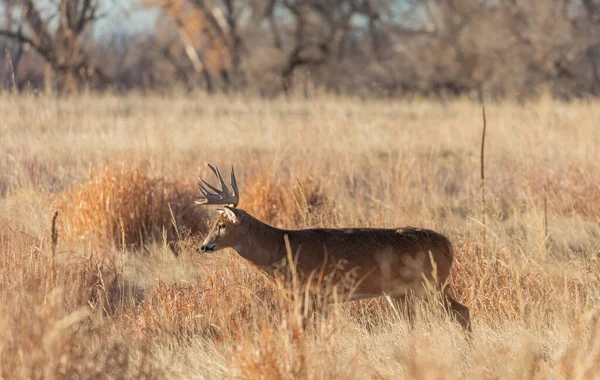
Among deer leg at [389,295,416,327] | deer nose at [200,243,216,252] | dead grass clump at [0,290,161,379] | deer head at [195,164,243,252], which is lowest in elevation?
deer leg at [389,295,416,327]

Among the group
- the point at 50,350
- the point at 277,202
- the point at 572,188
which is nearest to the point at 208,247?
the point at 50,350

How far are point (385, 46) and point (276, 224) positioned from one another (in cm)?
2878

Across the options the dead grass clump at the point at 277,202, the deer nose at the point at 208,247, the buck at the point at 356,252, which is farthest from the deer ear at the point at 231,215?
the dead grass clump at the point at 277,202

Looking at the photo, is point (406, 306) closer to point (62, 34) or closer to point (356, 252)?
point (356, 252)

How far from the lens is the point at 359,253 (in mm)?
5430

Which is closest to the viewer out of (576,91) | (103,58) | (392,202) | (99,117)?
(392,202)

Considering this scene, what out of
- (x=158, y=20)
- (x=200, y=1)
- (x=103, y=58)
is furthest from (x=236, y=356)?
(x=158, y=20)

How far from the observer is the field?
161 inches

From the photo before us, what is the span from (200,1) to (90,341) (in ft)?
87.1

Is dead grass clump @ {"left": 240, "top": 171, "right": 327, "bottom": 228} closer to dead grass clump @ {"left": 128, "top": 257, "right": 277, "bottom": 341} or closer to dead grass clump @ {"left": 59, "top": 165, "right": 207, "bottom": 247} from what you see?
dead grass clump @ {"left": 59, "top": 165, "right": 207, "bottom": 247}

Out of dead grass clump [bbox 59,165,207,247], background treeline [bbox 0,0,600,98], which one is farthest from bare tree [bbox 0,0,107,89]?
dead grass clump [bbox 59,165,207,247]

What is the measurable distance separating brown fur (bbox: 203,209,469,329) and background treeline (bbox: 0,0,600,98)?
1732cm

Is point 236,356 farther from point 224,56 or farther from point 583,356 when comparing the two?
point 224,56

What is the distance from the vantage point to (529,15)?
27.9m
